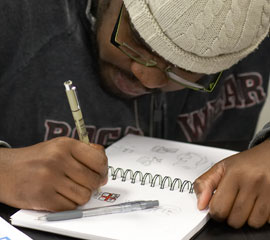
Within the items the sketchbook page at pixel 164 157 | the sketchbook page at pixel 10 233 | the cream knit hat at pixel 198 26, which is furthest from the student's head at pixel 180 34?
the sketchbook page at pixel 10 233

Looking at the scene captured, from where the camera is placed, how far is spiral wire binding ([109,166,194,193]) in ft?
2.85

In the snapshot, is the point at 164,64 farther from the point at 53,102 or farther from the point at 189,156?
A: the point at 53,102

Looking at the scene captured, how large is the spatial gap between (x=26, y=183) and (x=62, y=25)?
0.50 meters

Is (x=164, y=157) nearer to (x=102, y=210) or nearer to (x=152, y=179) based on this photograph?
(x=152, y=179)

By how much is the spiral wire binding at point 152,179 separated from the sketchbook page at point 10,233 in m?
0.22

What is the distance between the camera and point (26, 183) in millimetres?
788

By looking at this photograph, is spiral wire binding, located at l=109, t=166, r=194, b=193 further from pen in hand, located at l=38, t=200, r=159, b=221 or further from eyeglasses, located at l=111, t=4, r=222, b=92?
eyeglasses, located at l=111, t=4, r=222, b=92

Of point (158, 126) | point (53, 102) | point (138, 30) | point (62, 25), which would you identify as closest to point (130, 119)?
point (158, 126)

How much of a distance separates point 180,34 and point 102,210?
0.33 m

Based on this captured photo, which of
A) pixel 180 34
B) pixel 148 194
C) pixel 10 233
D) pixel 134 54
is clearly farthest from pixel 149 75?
pixel 10 233

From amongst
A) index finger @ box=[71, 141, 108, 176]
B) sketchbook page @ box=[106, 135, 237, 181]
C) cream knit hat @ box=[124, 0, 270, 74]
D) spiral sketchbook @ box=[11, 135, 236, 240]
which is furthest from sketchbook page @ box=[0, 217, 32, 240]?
cream knit hat @ box=[124, 0, 270, 74]

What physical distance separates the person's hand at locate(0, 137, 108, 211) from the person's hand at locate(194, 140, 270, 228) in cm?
18

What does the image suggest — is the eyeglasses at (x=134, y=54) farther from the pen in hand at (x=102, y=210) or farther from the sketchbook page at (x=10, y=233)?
the sketchbook page at (x=10, y=233)

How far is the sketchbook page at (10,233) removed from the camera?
0.72 metres
